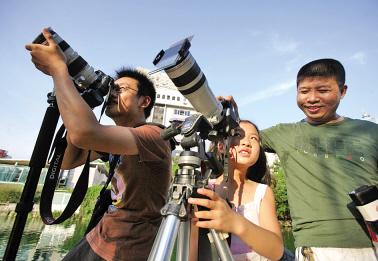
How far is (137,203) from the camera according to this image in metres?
1.85

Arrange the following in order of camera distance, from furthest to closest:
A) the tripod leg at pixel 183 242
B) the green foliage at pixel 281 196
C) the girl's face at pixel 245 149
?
the green foliage at pixel 281 196, the girl's face at pixel 245 149, the tripod leg at pixel 183 242

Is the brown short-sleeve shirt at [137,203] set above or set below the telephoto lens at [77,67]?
below

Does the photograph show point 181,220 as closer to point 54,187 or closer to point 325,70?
point 54,187

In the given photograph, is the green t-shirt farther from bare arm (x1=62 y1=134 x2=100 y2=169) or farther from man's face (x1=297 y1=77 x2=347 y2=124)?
bare arm (x1=62 y1=134 x2=100 y2=169)

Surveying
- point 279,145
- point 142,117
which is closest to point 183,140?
point 142,117

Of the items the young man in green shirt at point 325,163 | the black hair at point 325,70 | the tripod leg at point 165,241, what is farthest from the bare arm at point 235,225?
the black hair at point 325,70

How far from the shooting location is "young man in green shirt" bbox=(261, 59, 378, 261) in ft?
5.65

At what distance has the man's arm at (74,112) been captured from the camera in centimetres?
135

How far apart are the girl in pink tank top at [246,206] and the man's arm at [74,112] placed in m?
0.64

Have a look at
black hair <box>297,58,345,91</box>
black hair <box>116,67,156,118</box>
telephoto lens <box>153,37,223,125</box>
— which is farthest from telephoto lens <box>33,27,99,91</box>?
black hair <box>297,58,345,91</box>

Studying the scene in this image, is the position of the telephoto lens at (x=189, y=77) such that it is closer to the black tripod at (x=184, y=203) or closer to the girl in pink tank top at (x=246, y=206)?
the black tripod at (x=184, y=203)

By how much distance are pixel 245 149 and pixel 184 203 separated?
1110 millimetres

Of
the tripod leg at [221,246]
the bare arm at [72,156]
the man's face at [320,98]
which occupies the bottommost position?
the tripod leg at [221,246]

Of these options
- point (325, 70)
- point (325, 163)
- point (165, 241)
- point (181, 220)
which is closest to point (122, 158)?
point (181, 220)
